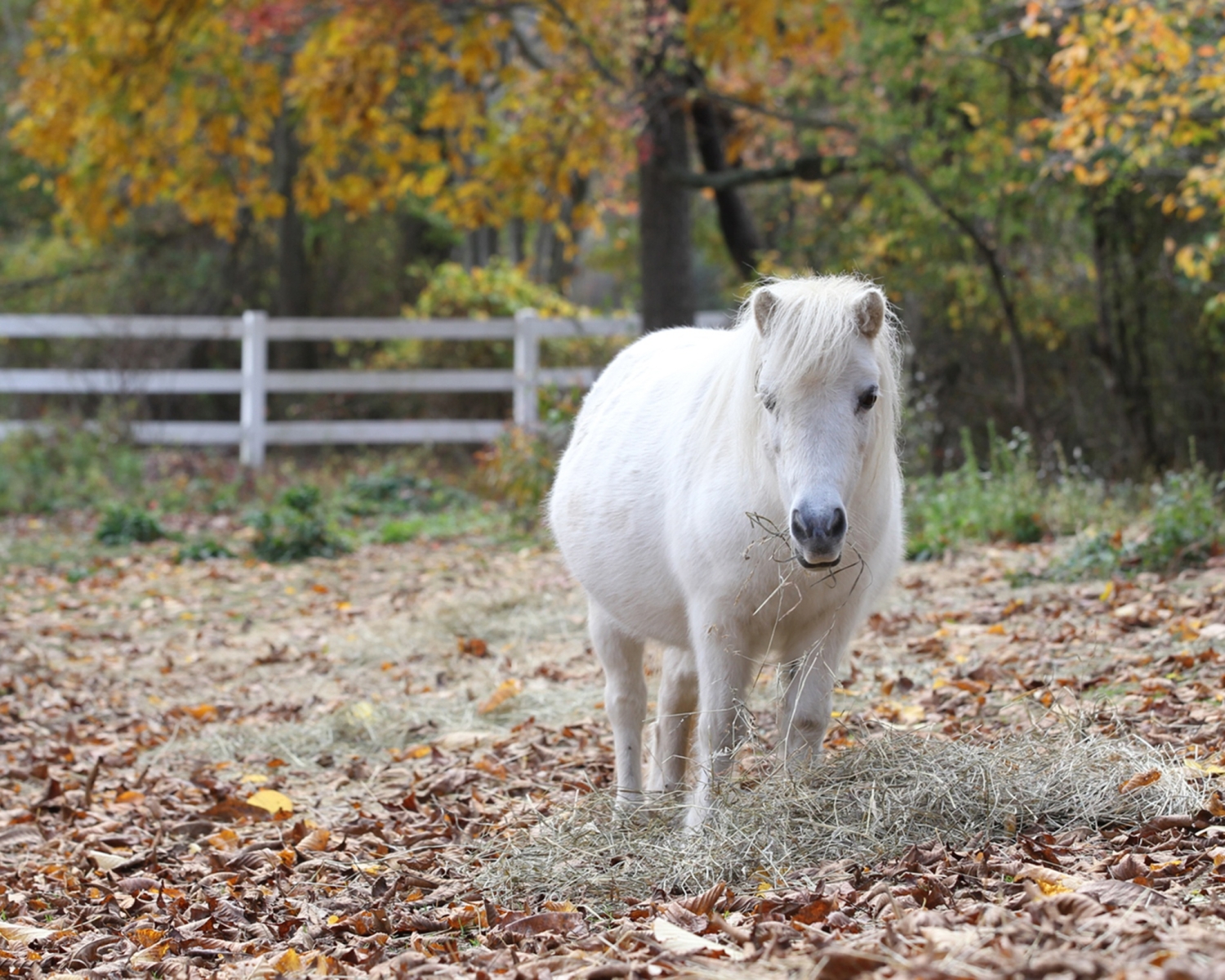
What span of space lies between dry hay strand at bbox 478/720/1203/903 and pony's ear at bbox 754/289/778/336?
1141 mm

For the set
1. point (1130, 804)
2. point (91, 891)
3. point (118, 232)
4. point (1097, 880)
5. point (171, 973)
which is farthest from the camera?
point (118, 232)

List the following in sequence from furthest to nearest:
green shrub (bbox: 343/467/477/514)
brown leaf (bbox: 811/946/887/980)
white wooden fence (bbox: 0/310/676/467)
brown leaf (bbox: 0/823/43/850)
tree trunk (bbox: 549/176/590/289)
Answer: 1. tree trunk (bbox: 549/176/590/289)
2. white wooden fence (bbox: 0/310/676/467)
3. green shrub (bbox: 343/467/477/514)
4. brown leaf (bbox: 0/823/43/850)
5. brown leaf (bbox: 811/946/887/980)

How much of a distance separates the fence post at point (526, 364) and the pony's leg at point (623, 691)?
7924mm

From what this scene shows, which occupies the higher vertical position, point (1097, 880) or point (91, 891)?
point (1097, 880)

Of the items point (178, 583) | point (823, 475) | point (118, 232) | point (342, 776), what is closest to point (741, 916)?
point (823, 475)

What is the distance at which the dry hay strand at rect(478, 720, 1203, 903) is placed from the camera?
2.90 meters

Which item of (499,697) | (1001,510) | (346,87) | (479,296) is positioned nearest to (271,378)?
(479,296)

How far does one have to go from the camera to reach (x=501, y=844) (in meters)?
3.39

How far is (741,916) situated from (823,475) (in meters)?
0.98

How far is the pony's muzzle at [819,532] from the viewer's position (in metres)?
2.74

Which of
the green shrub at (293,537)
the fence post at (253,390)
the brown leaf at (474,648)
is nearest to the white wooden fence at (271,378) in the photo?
the fence post at (253,390)

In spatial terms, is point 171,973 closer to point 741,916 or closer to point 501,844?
point 501,844

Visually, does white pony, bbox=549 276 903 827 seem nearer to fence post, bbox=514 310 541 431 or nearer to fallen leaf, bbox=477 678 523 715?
fallen leaf, bbox=477 678 523 715

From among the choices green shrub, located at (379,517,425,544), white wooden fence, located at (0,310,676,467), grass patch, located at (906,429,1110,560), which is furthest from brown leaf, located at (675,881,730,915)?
white wooden fence, located at (0,310,676,467)
